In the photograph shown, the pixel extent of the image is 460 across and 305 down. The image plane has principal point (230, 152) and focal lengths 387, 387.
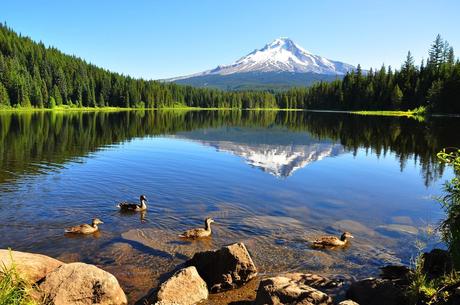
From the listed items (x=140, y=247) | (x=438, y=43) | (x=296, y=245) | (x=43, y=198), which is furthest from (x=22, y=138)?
(x=438, y=43)

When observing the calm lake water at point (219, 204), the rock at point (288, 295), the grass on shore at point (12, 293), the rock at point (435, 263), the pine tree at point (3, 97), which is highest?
the pine tree at point (3, 97)

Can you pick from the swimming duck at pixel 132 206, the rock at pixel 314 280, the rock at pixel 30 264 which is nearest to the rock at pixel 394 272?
the rock at pixel 314 280

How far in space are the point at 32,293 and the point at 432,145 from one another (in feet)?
167

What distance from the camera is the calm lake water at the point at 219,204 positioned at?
635 inches

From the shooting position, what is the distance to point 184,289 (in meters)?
11.9

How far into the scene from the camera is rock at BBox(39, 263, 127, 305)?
36.7 ft

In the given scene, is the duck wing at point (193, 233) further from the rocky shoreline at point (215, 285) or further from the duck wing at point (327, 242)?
the duck wing at point (327, 242)

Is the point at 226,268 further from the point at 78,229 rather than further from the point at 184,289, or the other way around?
the point at 78,229

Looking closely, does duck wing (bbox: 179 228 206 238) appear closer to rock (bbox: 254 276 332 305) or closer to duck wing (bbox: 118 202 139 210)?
duck wing (bbox: 118 202 139 210)

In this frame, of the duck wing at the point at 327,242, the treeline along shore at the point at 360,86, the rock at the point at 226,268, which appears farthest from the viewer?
the treeline along shore at the point at 360,86

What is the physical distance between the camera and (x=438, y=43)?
525 ft

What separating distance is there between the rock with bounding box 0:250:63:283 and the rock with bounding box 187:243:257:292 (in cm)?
493

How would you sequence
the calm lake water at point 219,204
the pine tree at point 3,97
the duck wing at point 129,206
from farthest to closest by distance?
1. the pine tree at point 3,97
2. the duck wing at point 129,206
3. the calm lake water at point 219,204

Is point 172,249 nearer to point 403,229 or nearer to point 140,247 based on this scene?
point 140,247
